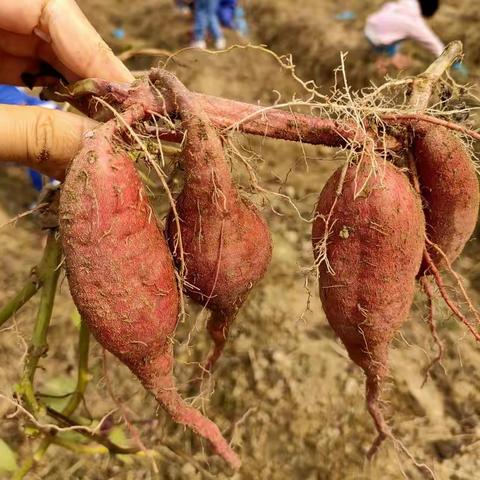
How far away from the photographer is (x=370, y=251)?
874 mm

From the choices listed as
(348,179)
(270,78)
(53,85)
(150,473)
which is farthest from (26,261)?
(270,78)

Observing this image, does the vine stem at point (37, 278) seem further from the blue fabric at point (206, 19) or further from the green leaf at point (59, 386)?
the blue fabric at point (206, 19)

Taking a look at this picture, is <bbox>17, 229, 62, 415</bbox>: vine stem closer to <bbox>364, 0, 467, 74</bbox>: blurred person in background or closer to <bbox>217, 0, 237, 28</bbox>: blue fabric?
<bbox>364, 0, 467, 74</bbox>: blurred person in background

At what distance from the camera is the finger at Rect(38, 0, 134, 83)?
1.00 m

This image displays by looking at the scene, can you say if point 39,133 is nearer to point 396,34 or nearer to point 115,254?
point 115,254

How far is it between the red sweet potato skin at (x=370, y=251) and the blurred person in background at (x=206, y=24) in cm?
263

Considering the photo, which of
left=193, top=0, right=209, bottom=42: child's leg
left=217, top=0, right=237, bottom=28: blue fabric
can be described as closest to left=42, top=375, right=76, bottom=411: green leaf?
left=193, top=0, right=209, bottom=42: child's leg

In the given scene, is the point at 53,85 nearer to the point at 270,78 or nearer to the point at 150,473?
the point at 150,473

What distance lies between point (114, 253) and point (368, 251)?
38 centimetres

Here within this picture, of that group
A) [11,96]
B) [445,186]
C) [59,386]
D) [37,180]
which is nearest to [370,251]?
[445,186]

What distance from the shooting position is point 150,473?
1380 millimetres

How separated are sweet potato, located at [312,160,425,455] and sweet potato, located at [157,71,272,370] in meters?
0.11

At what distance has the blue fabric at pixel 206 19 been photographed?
331cm

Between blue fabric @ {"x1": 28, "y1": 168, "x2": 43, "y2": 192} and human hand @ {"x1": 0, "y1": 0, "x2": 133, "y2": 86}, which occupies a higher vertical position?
human hand @ {"x1": 0, "y1": 0, "x2": 133, "y2": 86}
